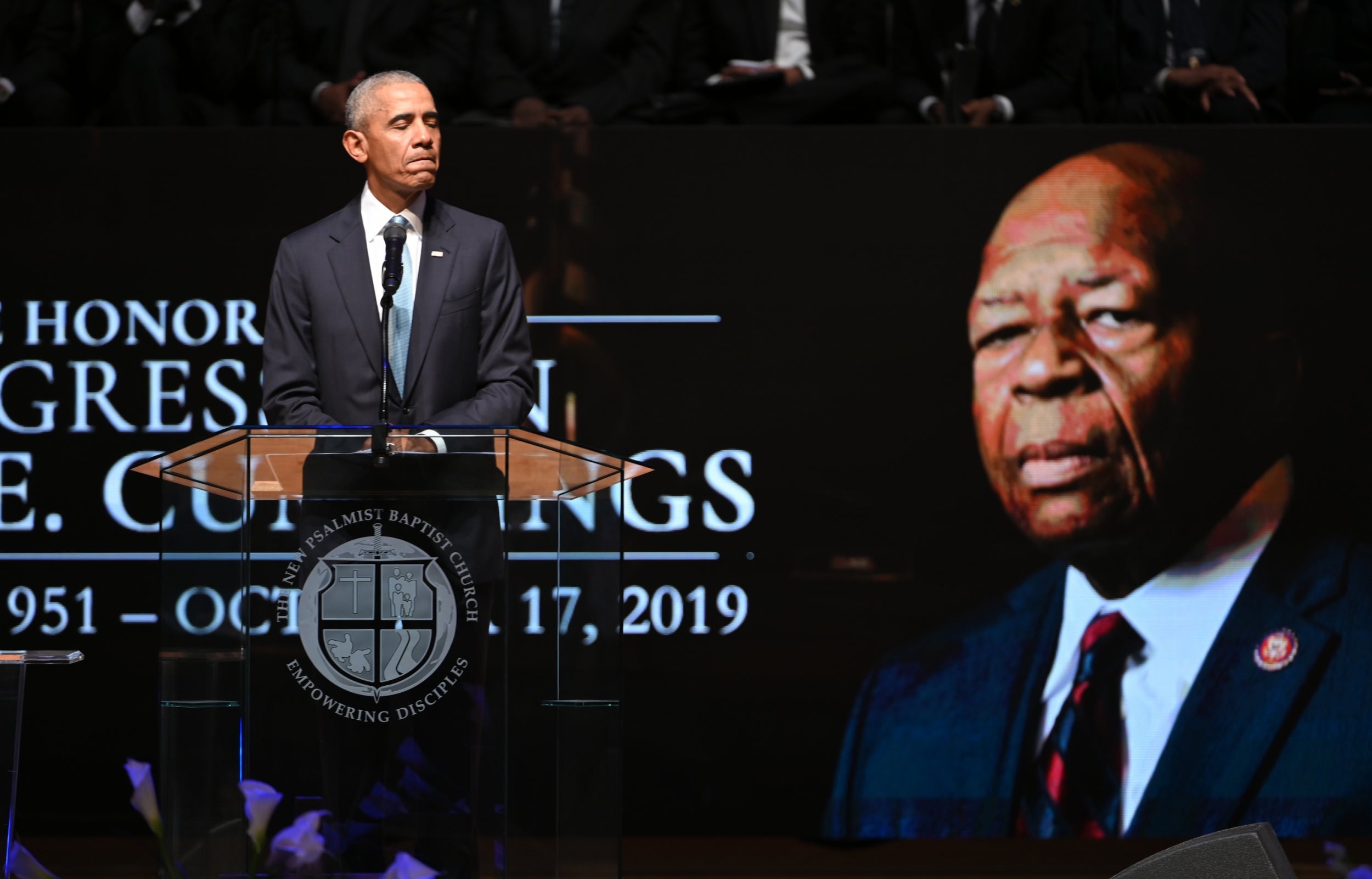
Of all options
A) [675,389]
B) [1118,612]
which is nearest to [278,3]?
[675,389]

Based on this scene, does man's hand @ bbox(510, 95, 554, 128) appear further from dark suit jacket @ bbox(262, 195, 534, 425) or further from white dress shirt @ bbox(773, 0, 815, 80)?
dark suit jacket @ bbox(262, 195, 534, 425)

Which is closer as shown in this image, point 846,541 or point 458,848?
point 458,848

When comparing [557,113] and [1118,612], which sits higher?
[557,113]

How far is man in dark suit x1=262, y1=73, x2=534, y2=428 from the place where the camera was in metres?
2.30

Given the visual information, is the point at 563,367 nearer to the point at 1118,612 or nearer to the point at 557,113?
the point at 557,113

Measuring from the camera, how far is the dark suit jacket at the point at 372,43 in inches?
155

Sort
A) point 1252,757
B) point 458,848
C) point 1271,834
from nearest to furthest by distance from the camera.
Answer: point 1271,834
point 458,848
point 1252,757

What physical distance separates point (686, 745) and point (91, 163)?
2.22 m

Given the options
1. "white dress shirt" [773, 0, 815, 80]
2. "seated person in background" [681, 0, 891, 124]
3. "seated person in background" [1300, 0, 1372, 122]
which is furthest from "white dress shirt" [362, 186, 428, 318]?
"seated person in background" [1300, 0, 1372, 122]

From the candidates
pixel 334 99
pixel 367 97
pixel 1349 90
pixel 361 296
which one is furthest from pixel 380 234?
pixel 1349 90

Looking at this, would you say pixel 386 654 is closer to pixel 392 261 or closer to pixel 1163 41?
pixel 392 261

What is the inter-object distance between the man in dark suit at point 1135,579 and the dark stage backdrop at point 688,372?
9 centimetres

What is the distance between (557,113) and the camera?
3924mm

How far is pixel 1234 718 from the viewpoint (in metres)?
3.75
